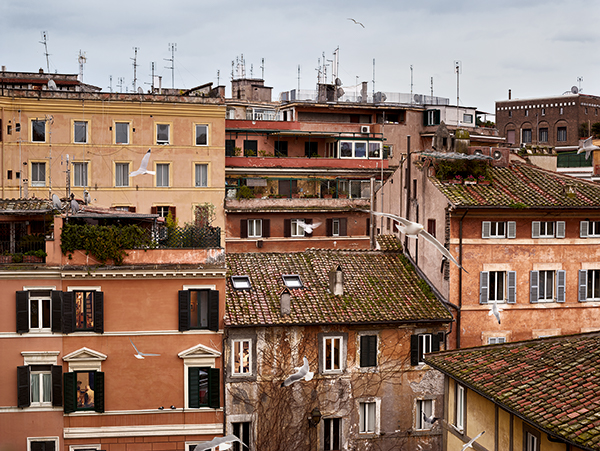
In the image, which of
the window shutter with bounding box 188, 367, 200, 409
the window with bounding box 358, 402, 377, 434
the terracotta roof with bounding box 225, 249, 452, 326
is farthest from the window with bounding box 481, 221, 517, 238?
the window shutter with bounding box 188, 367, 200, 409

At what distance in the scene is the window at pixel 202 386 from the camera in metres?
25.8

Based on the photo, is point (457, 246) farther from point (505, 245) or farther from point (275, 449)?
point (275, 449)

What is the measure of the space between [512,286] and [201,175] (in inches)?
922

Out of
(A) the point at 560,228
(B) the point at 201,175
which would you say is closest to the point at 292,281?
(A) the point at 560,228

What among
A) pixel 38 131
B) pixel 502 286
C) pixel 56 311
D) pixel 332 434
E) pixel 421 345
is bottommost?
pixel 332 434

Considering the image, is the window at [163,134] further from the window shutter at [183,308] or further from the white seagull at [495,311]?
the white seagull at [495,311]

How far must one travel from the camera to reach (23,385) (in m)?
24.9

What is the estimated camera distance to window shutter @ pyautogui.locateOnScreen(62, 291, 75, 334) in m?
25.0

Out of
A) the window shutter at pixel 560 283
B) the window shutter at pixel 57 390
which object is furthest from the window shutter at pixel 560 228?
the window shutter at pixel 57 390

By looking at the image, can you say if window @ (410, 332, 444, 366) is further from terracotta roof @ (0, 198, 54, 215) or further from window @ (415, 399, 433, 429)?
terracotta roof @ (0, 198, 54, 215)

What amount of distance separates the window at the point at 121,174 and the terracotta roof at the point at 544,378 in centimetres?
2883

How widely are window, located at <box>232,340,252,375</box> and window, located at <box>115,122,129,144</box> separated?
76.1 feet

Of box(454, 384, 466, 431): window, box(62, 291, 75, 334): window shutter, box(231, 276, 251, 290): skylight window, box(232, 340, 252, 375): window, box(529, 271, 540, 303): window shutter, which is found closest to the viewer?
box(454, 384, 466, 431): window

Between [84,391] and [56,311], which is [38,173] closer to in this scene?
[56,311]
